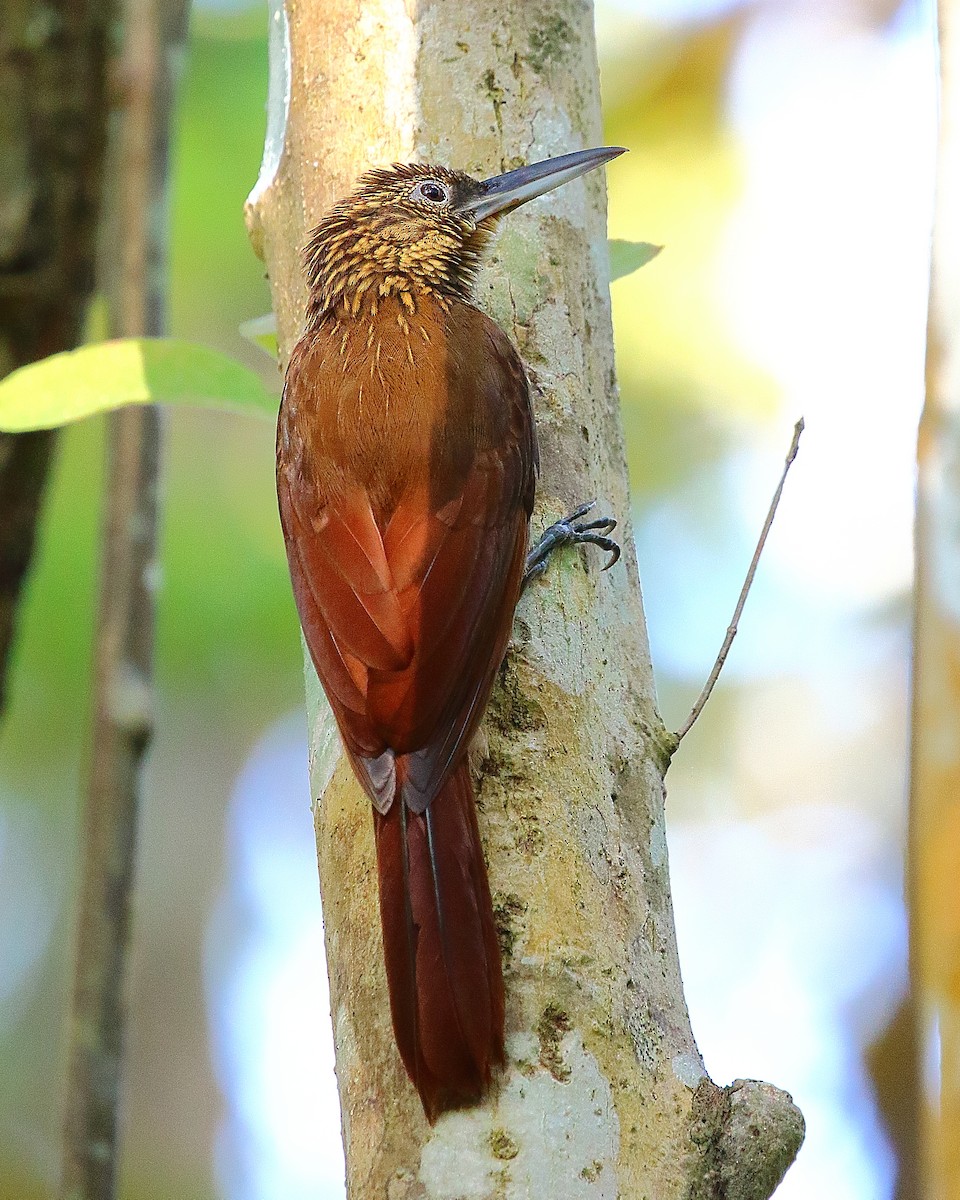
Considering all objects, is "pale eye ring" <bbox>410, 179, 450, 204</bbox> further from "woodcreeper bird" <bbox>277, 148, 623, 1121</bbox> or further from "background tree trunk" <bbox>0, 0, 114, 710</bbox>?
"background tree trunk" <bbox>0, 0, 114, 710</bbox>

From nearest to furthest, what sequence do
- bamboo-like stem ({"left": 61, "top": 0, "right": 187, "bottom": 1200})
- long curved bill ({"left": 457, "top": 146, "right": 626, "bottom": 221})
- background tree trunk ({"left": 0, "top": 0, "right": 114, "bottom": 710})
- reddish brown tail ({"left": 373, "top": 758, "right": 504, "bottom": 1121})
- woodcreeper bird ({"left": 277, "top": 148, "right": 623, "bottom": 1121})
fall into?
reddish brown tail ({"left": 373, "top": 758, "right": 504, "bottom": 1121}) < woodcreeper bird ({"left": 277, "top": 148, "right": 623, "bottom": 1121}) < long curved bill ({"left": 457, "top": 146, "right": 626, "bottom": 221}) < bamboo-like stem ({"left": 61, "top": 0, "right": 187, "bottom": 1200}) < background tree trunk ({"left": 0, "top": 0, "right": 114, "bottom": 710})

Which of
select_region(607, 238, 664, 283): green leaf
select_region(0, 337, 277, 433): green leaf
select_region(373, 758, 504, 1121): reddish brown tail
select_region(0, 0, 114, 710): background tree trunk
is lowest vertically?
select_region(373, 758, 504, 1121): reddish brown tail

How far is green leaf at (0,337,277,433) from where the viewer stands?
2441 millimetres

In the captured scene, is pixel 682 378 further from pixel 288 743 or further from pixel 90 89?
pixel 90 89

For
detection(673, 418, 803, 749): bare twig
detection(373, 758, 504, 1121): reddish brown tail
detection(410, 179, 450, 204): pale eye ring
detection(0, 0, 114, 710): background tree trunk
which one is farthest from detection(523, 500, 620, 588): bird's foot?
detection(0, 0, 114, 710): background tree trunk

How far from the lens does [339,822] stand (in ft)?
6.28

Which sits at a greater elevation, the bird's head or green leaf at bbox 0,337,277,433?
the bird's head

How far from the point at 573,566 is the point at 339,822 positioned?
1.55 feet

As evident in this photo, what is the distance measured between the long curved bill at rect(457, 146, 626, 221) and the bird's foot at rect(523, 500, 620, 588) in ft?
1.66

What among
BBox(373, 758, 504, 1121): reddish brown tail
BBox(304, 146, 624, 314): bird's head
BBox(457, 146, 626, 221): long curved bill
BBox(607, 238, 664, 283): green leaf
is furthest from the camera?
BBox(607, 238, 664, 283): green leaf

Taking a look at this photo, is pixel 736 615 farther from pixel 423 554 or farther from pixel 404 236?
pixel 404 236

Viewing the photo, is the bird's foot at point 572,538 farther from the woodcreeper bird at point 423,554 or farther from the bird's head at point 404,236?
A: the bird's head at point 404,236

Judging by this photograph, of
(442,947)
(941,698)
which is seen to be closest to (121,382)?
(442,947)

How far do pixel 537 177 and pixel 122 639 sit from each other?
146 centimetres
